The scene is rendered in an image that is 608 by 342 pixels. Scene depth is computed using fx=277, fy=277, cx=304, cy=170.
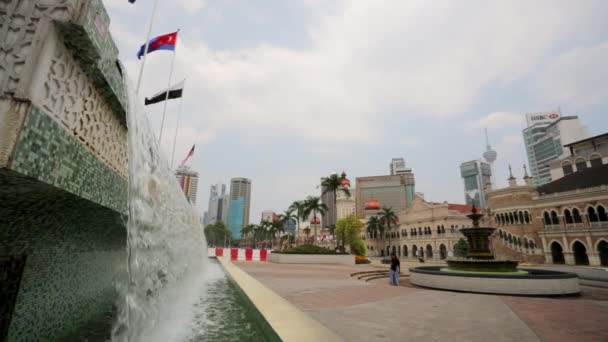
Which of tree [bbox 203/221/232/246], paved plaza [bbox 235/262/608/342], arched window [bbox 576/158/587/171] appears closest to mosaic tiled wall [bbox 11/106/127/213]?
paved plaza [bbox 235/262/608/342]

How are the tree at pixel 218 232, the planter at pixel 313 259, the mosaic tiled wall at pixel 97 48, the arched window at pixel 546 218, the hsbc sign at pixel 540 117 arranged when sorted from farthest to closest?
1. the hsbc sign at pixel 540 117
2. the tree at pixel 218 232
3. the arched window at pixel 546 218
4. the planter at pixel 313 259
5. the mosaic tiled wall at pixel 97 48

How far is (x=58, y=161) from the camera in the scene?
73.6 inches

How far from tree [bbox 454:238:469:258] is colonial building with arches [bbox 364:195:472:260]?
0.97 meters

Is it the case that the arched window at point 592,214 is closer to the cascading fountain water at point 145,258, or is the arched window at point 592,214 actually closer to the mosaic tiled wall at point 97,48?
the cascading fountain water at point 145,258

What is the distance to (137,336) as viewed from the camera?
9.16ft

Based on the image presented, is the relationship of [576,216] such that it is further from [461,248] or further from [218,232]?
[218,232]

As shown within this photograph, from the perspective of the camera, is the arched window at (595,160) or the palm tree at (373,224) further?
the palm tree at (373,224)

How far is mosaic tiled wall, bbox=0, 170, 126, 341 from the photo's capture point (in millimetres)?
2090

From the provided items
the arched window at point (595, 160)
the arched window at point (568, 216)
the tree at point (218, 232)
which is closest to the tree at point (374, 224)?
the arched window at point (568, 216)

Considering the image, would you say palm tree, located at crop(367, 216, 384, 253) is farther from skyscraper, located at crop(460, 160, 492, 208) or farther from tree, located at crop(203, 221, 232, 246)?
skyscraper, located at crop(460, 160, 492, 208)

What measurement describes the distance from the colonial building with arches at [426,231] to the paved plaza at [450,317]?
42556 mm

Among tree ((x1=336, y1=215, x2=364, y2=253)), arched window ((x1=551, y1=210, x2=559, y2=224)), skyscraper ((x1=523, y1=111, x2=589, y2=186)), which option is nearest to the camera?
arched window ((x1=551, y1=210, x2=559, y2=224))

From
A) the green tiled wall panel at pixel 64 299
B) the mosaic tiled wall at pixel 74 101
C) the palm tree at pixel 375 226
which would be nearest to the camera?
the mosaic tiled wall at pixel 74 101

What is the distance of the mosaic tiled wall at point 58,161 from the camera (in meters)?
1.54
